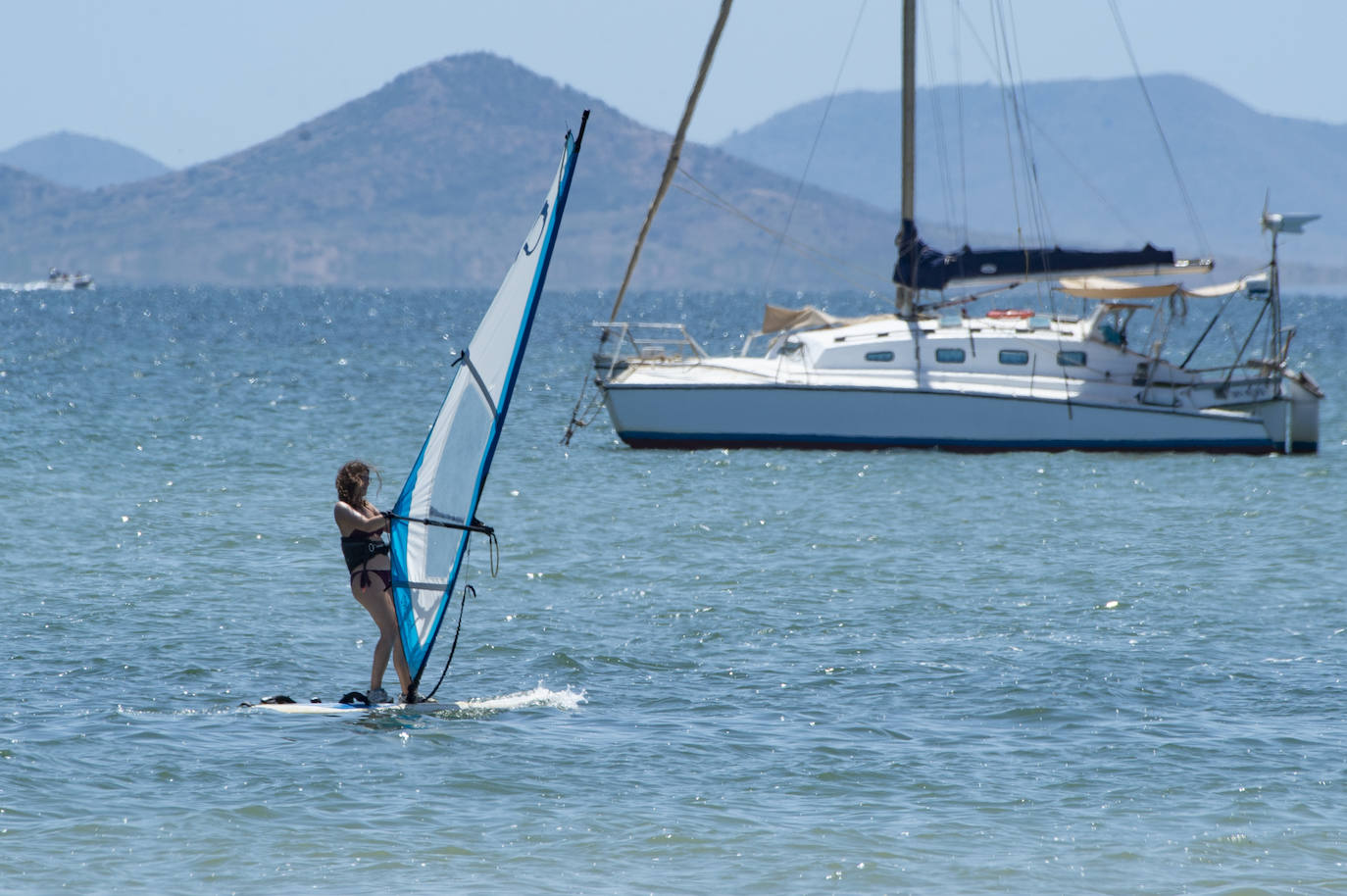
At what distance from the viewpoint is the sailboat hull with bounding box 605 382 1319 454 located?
28.5 metres

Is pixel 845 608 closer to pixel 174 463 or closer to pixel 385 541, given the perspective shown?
pixel 385 541

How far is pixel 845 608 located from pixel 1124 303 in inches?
578

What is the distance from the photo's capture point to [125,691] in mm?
12594

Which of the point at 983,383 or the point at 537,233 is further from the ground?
the point at 537,233

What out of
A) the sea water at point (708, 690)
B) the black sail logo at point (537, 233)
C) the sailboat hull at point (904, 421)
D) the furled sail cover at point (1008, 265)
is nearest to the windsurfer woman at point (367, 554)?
the sea water at point (708, 690)

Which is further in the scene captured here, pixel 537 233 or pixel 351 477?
pixel 351 477

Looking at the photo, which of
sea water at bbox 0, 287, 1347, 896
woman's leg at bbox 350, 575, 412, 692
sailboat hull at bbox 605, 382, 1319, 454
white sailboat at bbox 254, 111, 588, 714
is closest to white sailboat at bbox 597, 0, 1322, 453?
sailboat hull at bbox 605, 382, 1319, 454

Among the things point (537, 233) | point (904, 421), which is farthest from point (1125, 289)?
point (537, 233)

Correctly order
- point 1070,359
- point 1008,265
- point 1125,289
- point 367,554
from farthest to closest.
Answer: point 1008,265 → point 1070,359 → point 1125,289 → point 367,554

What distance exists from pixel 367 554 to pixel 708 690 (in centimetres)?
302

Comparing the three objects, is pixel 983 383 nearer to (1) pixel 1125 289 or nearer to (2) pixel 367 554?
(1) pixel 1125 289

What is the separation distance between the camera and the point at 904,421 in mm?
28672

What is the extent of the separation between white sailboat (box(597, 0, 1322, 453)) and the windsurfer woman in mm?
16572

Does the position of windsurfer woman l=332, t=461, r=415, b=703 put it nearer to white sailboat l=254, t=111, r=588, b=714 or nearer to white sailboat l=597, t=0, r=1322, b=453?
white sailboat l=254, t=111, r=588, b=714
